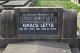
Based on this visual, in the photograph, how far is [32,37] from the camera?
317 inches

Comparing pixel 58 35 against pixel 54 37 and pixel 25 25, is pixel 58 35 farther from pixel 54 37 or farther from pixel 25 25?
pixel 25 25

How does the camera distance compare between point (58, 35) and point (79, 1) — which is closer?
point (58, 35)

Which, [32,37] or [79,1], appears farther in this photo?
[79,1]

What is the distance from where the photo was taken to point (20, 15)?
8.05 meters

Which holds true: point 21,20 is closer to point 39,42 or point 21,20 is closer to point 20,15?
point 20,15

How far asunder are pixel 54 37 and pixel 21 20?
1.09 m

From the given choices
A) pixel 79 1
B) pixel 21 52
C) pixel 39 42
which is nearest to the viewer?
pixel 21 52

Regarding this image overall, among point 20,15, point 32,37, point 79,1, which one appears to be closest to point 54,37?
point 32,37

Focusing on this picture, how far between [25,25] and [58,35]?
1011 mm

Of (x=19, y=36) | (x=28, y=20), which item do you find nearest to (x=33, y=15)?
(x=28, y=20)

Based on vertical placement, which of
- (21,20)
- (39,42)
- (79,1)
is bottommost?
(79,1)

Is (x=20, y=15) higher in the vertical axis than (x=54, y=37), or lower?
higher

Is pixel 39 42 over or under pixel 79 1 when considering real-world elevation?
over

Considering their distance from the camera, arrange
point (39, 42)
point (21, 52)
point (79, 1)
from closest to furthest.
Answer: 1. point (21, 52)
2. point (39, 42)
3. point (79, 1)
